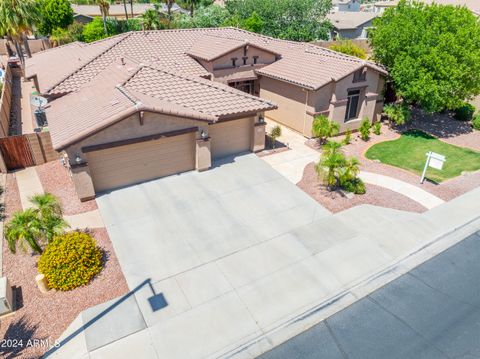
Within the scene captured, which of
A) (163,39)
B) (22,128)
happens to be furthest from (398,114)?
(22,128)

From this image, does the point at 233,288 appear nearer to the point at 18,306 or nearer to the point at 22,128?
the point at 18,306

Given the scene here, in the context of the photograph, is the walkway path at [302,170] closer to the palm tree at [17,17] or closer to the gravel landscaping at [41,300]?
the gravel landscaping at [41,300]

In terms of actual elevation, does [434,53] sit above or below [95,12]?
above

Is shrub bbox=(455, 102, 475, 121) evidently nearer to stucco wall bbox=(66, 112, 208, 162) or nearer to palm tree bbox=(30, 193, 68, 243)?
stucco wall bbox=(66, 112, 208, 162)

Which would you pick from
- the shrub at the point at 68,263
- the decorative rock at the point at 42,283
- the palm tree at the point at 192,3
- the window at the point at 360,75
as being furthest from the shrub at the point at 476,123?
the palm tree at the point at 192,3

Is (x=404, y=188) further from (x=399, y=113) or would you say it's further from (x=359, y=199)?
(x=399, y=113)

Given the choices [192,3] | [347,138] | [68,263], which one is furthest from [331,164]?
[192,3]

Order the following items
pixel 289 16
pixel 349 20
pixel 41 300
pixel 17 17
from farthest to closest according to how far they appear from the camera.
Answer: pixel 349 20
pixel 289 16
pixel 17 17
pixel 41 300

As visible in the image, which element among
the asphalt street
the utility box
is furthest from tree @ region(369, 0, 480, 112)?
the utility box
